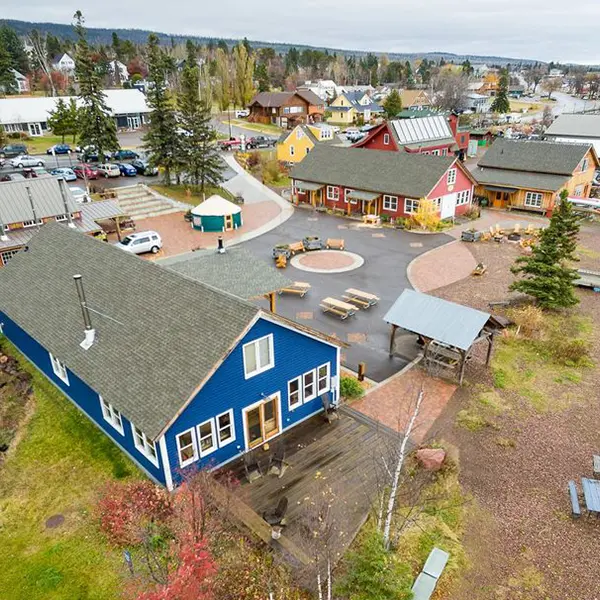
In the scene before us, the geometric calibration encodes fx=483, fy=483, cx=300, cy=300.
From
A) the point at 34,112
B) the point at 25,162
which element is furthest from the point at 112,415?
the point at 34,112

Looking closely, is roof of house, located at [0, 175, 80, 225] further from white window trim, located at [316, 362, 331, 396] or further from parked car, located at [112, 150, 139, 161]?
parked car, located at [112, 150, 139, 161]

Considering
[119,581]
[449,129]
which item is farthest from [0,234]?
[449,129]

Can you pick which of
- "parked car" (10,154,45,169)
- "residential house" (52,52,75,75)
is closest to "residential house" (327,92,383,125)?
"parked car" (10,154,45,169)

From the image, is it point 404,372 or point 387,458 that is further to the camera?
point 404,372

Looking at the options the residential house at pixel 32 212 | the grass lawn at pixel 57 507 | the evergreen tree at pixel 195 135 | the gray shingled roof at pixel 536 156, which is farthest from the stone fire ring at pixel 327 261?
the gray shingled roof at pixel 536 156

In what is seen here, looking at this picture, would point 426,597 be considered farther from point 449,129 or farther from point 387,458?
point 449,129

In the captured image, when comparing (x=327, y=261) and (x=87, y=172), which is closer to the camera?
(x=327, y=261)

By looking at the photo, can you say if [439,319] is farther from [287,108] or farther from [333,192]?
[287,108]
